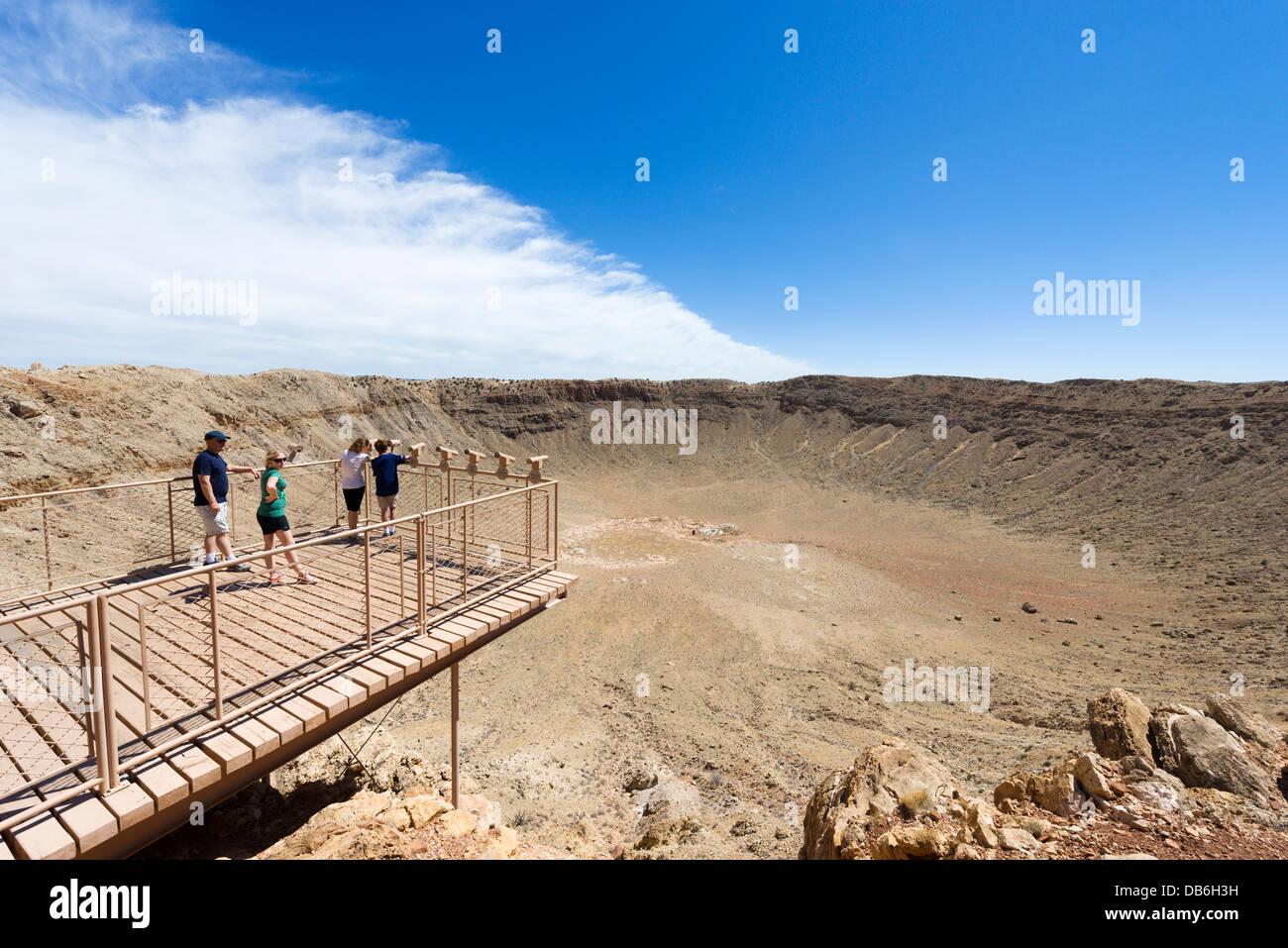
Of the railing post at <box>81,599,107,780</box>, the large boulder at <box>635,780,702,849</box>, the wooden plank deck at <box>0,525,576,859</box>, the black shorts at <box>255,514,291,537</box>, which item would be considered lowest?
the large boulder at <box>635,780,702,849</box>

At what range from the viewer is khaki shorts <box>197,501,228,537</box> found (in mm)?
6230

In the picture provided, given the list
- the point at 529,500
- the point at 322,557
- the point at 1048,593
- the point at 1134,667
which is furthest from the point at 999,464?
the point at 322,557

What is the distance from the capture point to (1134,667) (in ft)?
37.4

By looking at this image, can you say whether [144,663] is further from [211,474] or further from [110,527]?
[110,527]

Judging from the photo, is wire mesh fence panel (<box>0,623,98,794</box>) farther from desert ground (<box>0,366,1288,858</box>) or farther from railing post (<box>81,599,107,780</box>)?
desert ground (<box>0,366,1288,858</box>)

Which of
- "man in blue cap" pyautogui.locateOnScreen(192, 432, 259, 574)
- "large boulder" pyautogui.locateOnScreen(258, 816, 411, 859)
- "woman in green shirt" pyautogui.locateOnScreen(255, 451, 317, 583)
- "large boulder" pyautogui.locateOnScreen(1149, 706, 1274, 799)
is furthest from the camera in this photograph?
"woman in green shirt" pyautogui.locateOnScreen(255, 451, 317, 583)

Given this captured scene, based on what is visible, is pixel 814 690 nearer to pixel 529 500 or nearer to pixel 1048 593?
pixel 529 500

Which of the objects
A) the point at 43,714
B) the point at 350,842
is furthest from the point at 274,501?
the point at 350,842

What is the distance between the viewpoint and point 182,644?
5062 millimetres

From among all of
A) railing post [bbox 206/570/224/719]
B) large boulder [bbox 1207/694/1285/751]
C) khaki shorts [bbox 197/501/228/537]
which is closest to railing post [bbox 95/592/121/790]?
railing post [bbox 206/570/224/719]

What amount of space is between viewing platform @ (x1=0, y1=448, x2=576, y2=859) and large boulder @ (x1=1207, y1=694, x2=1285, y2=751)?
7604 mm

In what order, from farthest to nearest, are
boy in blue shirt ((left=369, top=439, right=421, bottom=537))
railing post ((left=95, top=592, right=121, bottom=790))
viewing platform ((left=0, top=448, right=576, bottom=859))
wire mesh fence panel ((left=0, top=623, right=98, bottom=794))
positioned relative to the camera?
boy in blue shirt ((left=369, top=439, right=421, bottom=537)), wire mesh fence panel ((left=0, top=623, right=98, bottom=794)), viewing platform ((left=0, top=448, right=576, bottom=859)), railing post ((left=95, top=592, right=121, bottom=790))

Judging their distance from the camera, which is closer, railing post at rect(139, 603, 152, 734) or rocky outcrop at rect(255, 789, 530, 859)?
railing post at rect(139, 603, 152, 734)

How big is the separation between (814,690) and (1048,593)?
419 inches
